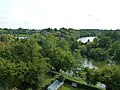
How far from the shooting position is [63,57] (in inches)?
1489

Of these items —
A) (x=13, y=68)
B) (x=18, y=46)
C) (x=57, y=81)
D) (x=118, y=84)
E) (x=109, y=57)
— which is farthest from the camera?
(x=109, y=57)

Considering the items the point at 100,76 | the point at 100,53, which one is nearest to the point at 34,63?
the point at 100,76

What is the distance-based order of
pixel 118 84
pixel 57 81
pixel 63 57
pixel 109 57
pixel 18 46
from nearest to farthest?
pixel 118 84 → pixel 57 81 → pixel 18 46 → pixel 63 57 → pixel 109 57

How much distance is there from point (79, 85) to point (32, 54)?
8353 millimetres

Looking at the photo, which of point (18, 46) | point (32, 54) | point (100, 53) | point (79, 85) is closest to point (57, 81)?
point (79, 85)

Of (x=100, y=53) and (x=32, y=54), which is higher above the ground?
(x=32, y=54)

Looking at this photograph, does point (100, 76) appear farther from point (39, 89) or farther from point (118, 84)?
point (39, 89)

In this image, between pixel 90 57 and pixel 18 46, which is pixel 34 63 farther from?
pixel 90 57

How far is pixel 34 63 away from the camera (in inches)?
1153

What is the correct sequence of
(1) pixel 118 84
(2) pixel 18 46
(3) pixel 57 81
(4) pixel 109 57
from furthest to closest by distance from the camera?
(4) pixel 109 57 → (2) pixel 18 46 → (3) pixel 57 81 → (1) pixel 118 84

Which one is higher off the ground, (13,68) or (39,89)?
(13,68)

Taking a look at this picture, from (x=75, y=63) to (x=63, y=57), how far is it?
8.44 feet

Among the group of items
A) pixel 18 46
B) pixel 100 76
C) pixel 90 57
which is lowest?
pixel 90 57

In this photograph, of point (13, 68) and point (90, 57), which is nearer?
point (13, 68)
